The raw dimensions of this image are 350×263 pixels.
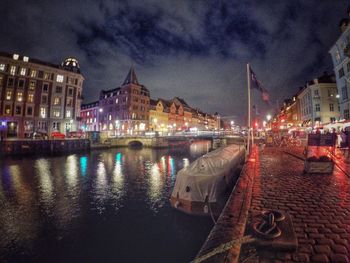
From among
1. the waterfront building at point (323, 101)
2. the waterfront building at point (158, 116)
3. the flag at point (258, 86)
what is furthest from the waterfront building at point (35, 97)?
the waterfront building at point (323, 101)

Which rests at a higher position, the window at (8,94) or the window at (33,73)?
the window at (33,73)

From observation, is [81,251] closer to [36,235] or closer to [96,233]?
[96,233]

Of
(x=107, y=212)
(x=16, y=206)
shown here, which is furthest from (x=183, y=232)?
(x=16, y=206)

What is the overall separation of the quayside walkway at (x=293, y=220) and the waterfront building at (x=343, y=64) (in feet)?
100

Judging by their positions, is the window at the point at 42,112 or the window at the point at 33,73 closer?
the window at the point at 33,73

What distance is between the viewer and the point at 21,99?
51.0 meters

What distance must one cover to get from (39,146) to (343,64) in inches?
2333

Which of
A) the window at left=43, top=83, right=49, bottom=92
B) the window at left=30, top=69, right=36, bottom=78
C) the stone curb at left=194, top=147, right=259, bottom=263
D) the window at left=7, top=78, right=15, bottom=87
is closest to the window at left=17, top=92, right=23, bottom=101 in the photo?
the window at left=7, top=78, right=15, bottom=87

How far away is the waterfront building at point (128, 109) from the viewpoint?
77375 millimetres

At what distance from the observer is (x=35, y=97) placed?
53.1 metres

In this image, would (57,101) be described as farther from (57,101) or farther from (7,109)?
(7,109)

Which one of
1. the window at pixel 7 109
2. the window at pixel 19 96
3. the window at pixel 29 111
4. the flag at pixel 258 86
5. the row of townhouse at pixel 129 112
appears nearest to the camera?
the flag at pixel 258 86

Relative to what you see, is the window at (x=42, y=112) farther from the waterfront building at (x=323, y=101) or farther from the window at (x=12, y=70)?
the waterfront building at (x=323, y=101)

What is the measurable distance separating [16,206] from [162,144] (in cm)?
4868
